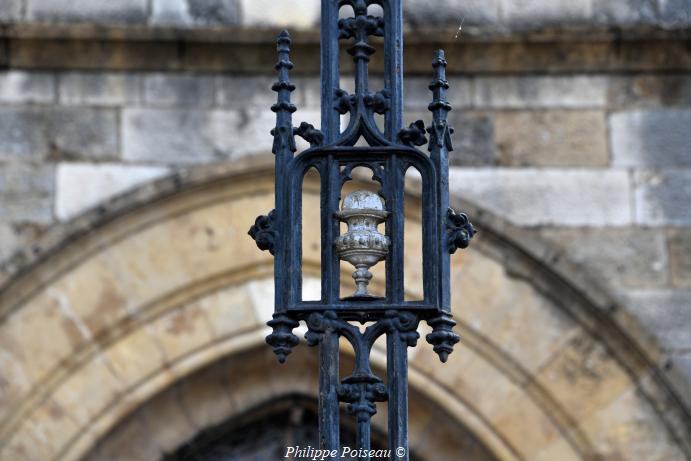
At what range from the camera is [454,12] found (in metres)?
8.16

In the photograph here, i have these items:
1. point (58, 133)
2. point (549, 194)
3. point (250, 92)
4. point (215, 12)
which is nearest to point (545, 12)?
point (549, 194)

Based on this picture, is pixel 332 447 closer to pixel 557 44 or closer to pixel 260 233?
pixel 260 233

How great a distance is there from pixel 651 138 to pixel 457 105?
2.75 ft

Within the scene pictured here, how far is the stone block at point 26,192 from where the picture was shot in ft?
25.7

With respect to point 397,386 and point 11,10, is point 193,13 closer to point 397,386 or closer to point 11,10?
point 11,10

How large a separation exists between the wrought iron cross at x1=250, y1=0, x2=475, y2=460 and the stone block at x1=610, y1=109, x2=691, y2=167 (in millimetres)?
3325

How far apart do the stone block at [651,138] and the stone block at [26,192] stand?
2399mm

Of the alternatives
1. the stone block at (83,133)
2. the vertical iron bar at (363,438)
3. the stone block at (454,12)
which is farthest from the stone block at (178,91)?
the vertical iron bar at (363,438)

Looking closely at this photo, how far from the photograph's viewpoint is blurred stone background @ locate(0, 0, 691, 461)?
789 centimetres

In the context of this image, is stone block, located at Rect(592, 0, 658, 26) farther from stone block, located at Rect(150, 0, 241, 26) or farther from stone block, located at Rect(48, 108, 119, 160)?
stone block, located at Rect(48, 108, 119, 160)

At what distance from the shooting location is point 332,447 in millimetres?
4418

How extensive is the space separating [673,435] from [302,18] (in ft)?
7.74

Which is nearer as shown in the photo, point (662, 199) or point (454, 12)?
point (662, 199)

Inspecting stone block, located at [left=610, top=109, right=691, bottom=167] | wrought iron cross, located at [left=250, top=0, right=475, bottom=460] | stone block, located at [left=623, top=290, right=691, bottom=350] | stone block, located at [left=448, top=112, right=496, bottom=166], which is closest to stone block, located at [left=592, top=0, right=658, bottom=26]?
stone block, located at [left=610, top=109, right=691, bottom=167]
